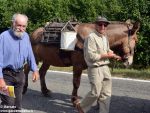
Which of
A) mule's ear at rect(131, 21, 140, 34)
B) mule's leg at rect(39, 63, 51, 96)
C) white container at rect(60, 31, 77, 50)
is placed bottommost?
mule's leg at rect(39, 63, 51, 96)

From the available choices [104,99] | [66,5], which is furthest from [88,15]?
[104,99]

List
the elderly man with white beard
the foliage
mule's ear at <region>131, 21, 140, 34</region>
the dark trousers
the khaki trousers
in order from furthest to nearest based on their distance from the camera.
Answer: the foliage, mule's ear at <region>131, 21, 140, 34</region>, the khaki trousers, the dark trousers, the elderly man with white beard

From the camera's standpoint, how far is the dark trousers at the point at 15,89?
6.13 meters

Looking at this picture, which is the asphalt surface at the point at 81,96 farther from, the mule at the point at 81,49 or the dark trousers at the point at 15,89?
the dark trousers at the point at 15,89

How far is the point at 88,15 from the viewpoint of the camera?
56.4 feet

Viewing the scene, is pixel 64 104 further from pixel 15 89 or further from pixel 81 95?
pixel 15 89

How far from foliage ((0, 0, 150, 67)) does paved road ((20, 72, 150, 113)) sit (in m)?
3.51

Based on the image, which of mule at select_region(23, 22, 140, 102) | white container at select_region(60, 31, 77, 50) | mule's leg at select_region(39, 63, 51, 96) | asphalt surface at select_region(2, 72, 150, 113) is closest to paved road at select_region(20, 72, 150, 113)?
asphalt surface at select_region(2, 72, 150, 113)

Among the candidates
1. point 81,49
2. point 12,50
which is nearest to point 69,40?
point 81,49

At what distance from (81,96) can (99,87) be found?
9.29ft

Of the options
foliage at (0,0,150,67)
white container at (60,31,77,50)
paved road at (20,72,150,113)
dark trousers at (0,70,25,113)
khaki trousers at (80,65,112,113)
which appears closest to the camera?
dark trousers at (0,70,25,113)

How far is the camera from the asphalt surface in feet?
28.6

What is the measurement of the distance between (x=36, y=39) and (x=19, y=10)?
966cm

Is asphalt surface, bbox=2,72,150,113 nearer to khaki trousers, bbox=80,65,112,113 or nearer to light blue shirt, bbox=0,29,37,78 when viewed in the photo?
khaki trousers, bbox=80,65,112,113
